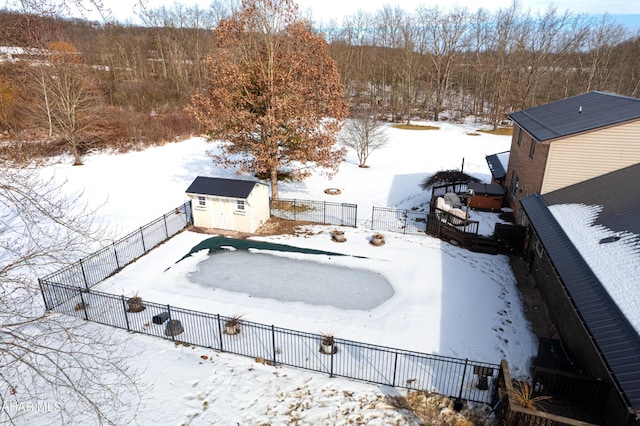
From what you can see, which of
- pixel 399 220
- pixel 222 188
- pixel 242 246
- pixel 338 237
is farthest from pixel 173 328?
pixel 399 220

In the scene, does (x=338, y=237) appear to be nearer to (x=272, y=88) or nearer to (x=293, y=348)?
(x=293, y=348)

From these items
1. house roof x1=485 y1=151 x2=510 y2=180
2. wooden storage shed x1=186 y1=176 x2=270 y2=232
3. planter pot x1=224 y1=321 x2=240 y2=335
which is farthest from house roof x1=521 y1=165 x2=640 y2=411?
wooden storage shed x1=186 y1=176 x2=270 y2=232

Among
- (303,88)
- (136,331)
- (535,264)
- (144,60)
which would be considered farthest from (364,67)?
(136,331)

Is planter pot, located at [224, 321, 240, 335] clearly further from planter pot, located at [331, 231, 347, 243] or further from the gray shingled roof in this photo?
the gray shingled roof

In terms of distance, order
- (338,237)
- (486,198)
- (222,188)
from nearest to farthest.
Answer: (338,237) → (222,188) → (486,198)

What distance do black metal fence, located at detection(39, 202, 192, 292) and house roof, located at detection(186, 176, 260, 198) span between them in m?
1.92

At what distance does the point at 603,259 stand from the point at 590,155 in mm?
7040

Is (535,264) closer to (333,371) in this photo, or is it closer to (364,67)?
(333,371)

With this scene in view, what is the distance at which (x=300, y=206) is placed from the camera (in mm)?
25703

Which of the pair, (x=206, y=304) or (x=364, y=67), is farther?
(x=364, y=67)

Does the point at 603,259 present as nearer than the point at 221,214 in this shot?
Yes

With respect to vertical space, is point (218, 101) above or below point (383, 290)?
above

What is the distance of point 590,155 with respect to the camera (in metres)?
16.5

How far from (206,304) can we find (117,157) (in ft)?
95.3
